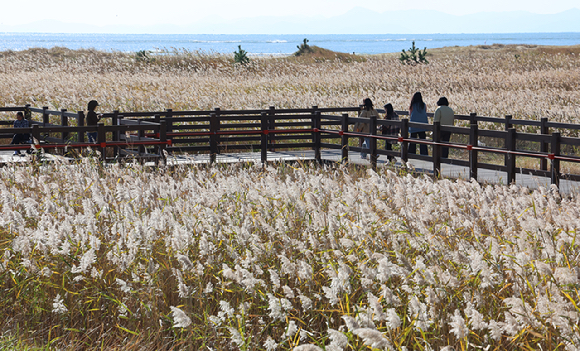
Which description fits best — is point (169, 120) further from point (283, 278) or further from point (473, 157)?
point (283, 278)

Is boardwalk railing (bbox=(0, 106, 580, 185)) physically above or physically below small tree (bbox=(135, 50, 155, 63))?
below

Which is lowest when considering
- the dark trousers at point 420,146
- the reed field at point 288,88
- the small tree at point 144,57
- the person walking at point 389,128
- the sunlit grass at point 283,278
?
the sunlit grass at point 283,278

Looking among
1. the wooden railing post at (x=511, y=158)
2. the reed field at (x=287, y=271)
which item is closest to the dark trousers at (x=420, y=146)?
the wooden railing post at (x=511, y=158)

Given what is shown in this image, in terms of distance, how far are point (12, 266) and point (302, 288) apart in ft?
9.16

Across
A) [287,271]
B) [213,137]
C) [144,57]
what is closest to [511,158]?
[213,137]

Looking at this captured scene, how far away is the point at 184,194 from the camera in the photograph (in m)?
9.13

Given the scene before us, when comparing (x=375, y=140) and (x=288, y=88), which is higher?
(x=288, y=88)

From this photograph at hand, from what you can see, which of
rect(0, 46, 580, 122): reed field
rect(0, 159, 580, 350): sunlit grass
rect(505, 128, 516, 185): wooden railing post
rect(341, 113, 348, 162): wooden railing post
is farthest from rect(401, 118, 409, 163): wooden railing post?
rect(0, 46, 580, 122): reed field

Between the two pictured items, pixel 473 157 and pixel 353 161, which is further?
pixel 353 161

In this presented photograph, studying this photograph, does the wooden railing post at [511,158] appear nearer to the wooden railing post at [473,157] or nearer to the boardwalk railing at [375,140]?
the boardwalk railing at [375,140]

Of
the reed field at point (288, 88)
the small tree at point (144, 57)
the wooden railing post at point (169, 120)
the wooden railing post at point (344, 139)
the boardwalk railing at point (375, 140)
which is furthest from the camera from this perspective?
the small tree at point (144, 57)

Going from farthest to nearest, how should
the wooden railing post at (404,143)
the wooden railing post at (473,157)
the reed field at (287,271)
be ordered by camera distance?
the wooden railing post at (404,143) → the wooden railing post at (473,157) → the reed field at (287,271)

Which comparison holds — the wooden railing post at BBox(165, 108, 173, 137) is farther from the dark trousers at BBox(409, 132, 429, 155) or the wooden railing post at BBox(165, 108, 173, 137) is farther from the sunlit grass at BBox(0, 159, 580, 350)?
the sunlit grass at BBox(0, 159, 580, 350)

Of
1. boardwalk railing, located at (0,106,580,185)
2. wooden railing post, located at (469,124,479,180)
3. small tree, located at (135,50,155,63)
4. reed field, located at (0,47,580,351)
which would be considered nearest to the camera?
reed field, located at (0,47,580,351)
